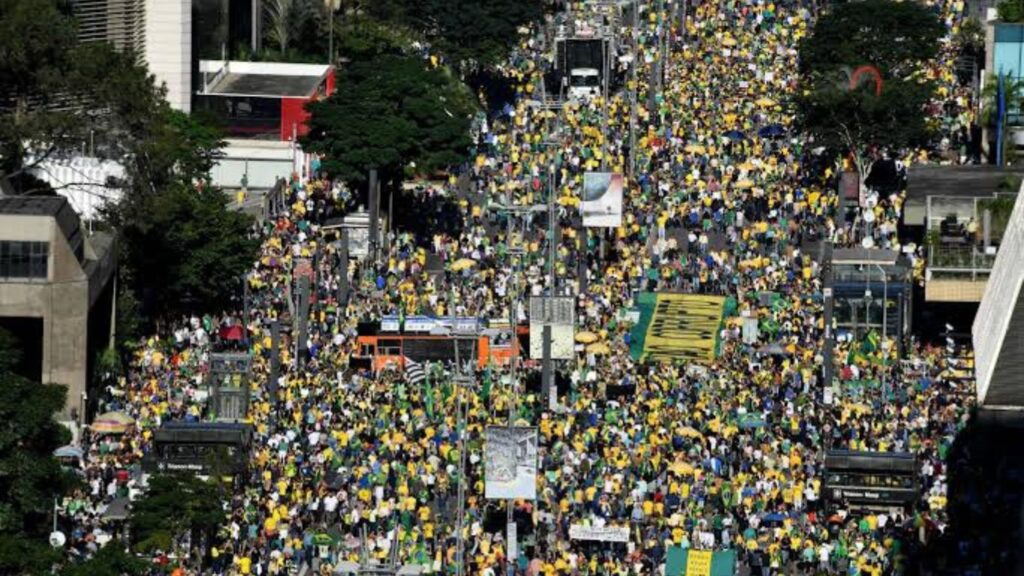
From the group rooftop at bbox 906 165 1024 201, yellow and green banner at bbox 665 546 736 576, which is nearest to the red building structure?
rooftop at bbox 906 165 1024 201

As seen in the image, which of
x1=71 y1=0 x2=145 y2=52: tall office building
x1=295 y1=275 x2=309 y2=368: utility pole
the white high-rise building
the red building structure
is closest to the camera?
x1=295 y1=275 x2=309 y2=368: utility pole

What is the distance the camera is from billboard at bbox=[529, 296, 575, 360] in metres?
108

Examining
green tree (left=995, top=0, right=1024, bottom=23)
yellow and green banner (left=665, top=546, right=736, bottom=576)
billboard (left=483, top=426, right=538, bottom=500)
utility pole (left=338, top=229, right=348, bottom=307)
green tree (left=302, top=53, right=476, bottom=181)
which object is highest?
green tree (left=995, top=0, right=1024, bottom=23)

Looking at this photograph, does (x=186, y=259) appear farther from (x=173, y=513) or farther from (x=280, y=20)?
(x=280, y=20)

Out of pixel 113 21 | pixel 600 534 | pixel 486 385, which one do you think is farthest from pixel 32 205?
pixel 113 21

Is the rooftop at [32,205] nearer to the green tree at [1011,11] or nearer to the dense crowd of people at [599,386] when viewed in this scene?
the dense crowd of people at [599,386]

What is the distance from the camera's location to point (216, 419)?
317 feet

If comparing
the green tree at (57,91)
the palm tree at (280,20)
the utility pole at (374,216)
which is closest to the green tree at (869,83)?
the utility pole at (374,216)

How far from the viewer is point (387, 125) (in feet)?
425

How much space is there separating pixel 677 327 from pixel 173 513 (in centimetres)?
3320

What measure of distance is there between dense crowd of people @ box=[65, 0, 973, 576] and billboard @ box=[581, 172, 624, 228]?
62.5 inches

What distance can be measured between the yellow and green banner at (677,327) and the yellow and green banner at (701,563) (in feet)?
85.3

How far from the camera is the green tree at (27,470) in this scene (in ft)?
238

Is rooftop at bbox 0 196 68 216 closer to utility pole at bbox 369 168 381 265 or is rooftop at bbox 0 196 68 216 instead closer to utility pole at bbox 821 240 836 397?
utility pole at bbox 369 168 381 265
